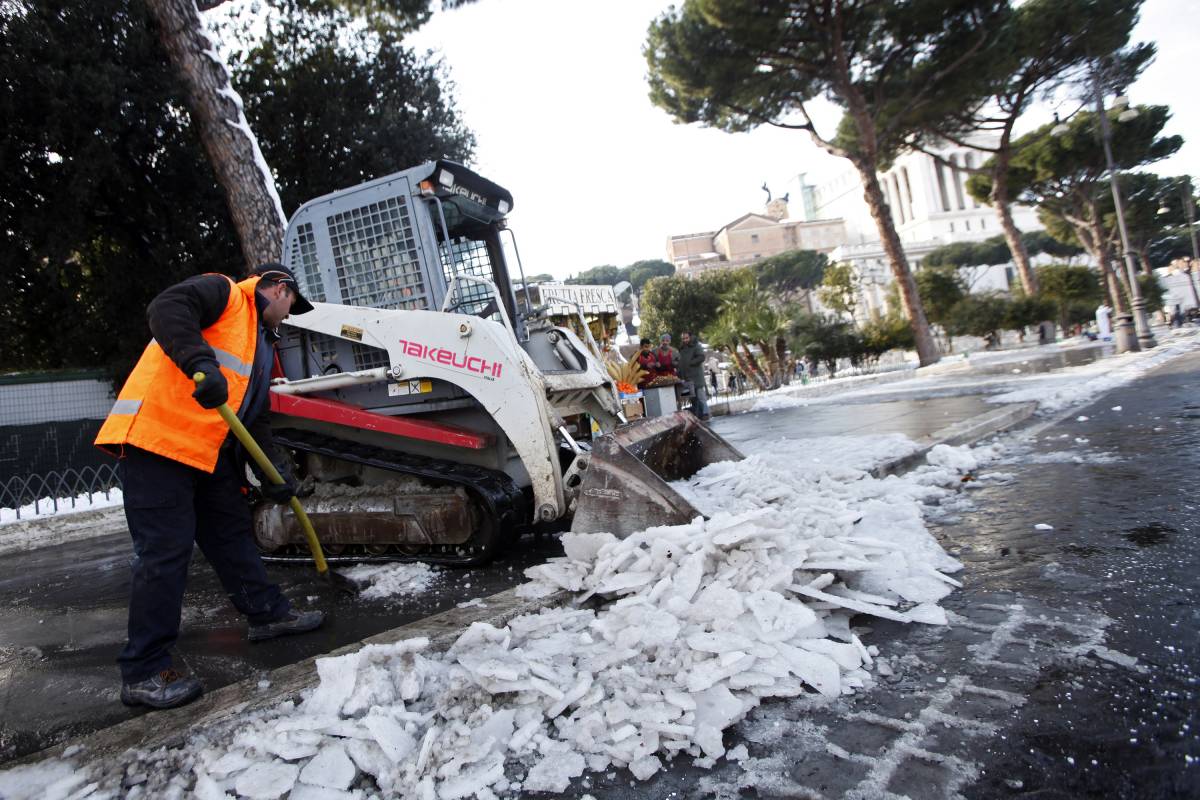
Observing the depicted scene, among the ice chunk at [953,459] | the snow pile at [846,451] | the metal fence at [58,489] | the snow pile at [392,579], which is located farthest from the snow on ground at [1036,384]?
the metal fence at [58,489]

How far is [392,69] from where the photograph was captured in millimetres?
14445

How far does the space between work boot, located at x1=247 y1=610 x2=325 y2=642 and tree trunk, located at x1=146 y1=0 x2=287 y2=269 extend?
21.5ft

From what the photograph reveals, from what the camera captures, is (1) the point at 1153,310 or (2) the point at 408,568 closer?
(2) the point at 408,568

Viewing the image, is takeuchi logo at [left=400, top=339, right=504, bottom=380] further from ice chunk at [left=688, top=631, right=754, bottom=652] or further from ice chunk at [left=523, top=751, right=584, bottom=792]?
ice chunk at [left=523, top=751, right=584, bottom=792]

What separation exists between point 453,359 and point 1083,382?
406 inches

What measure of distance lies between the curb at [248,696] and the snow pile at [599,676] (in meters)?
0.06

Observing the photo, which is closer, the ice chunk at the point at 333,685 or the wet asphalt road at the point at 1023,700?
the wet asphalt road at the point at 1023,700

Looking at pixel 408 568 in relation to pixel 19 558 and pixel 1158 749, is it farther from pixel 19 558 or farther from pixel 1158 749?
pixel 19 558

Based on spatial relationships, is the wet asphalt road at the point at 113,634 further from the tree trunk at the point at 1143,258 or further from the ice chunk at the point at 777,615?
the tree trunk at the point at 1143,258

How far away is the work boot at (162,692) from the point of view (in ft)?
8.45

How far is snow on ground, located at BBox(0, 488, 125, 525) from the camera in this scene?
8812mm

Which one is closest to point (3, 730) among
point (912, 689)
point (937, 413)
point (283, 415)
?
point (283, 415)

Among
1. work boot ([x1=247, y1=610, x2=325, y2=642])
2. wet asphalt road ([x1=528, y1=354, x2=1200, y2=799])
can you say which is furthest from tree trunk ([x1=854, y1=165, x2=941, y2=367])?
work boot ([x1=247, y1=610, x2=325, y2=642])

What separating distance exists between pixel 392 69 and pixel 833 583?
14.5m
